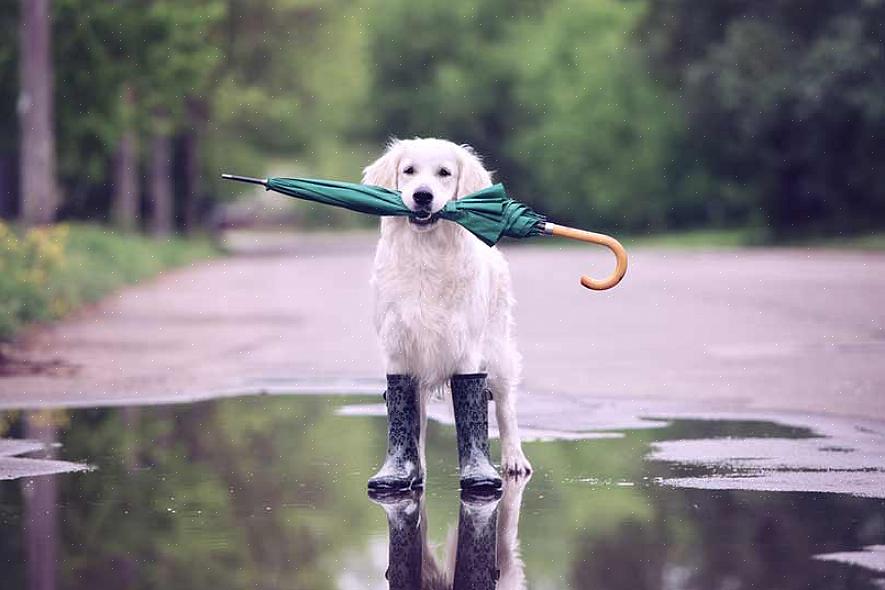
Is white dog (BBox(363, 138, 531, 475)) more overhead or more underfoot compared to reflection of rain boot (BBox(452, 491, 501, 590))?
more overhead

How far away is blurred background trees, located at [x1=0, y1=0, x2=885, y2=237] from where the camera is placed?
37.0 meters

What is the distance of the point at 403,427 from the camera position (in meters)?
9.06

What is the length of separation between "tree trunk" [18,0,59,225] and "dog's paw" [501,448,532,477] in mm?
22038

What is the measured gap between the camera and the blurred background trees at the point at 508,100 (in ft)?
121

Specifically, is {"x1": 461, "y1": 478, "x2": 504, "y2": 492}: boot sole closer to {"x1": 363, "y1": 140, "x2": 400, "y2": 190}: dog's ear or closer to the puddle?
the puddle

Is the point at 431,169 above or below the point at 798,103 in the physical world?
below

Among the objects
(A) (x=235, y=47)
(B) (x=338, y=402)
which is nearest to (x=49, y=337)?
(B) (x=338, y=402)

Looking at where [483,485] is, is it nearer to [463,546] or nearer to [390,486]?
[390,486]

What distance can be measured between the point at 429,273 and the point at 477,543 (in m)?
1.85

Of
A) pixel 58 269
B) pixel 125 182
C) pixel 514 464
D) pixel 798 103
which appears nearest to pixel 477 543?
pixel 514 464

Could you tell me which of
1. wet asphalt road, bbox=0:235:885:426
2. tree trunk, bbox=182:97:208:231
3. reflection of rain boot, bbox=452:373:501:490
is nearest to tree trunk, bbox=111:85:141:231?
tree trunk, bbox=182:97:208:231

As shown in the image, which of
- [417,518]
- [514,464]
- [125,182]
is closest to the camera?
[417,518]

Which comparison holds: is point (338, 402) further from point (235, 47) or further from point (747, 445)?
point (235, 47)

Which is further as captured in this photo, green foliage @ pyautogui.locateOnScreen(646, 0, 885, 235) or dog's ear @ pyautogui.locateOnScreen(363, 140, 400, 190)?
green foliage @ pyautogui.locateOnScreen(646, 0, 885, 235)
